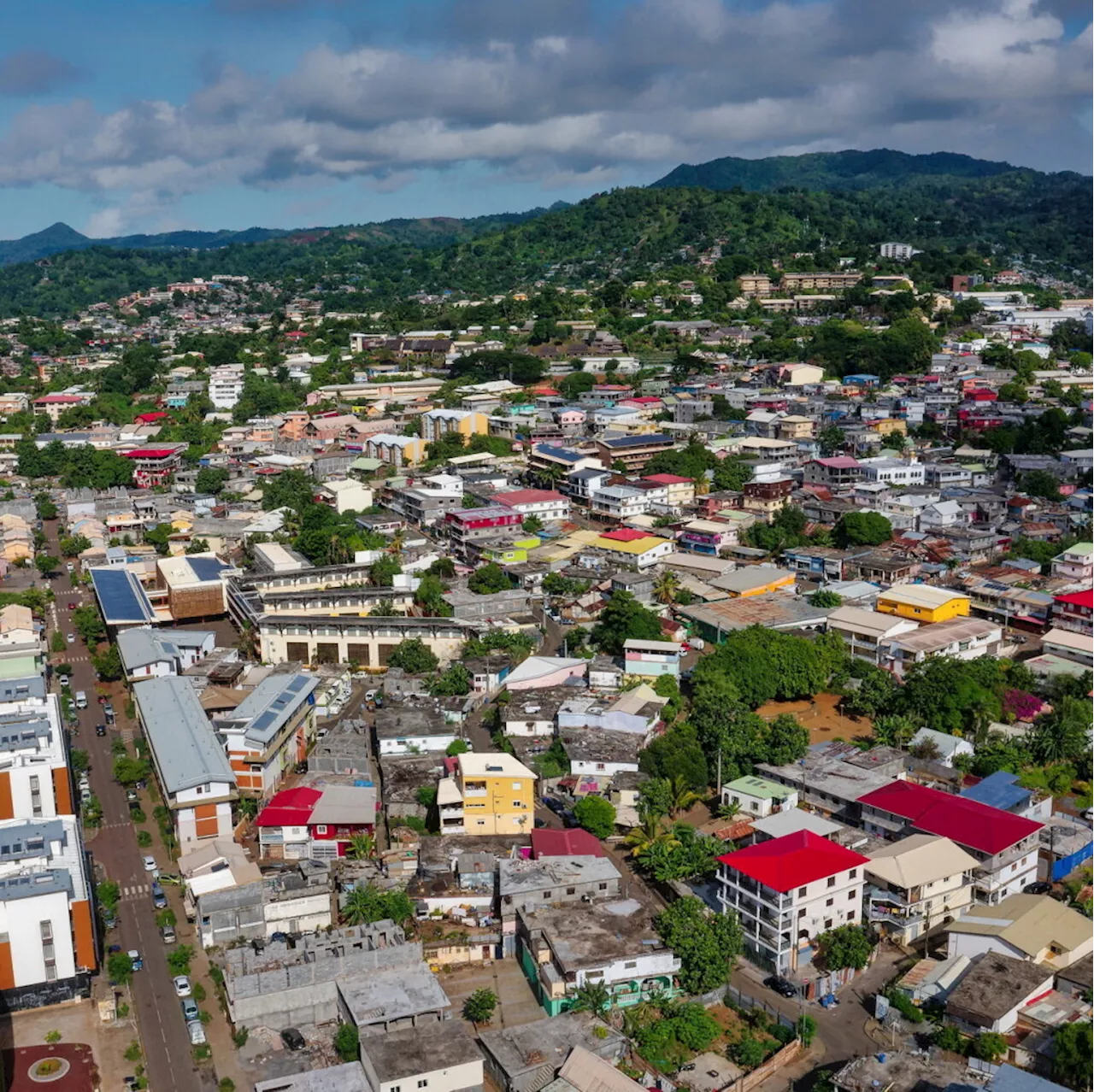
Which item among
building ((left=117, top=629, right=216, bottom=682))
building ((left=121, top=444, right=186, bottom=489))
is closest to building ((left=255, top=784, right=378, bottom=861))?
building ((left=117, top=629, right=216, bottom=682))

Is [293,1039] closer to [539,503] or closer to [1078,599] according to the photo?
[1078,599]

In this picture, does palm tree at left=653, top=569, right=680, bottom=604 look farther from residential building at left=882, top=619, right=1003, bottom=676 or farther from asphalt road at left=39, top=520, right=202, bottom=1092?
asphalt road at left=39, top=520, right=202, bottom=1092

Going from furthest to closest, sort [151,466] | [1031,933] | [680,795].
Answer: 1. [151,466]
2. [680,795]
3. [1031,933]

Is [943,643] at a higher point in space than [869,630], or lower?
lower

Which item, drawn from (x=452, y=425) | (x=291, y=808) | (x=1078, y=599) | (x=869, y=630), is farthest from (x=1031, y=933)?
(x=452, y=425)

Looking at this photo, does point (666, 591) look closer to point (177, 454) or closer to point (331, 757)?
point (331, 757)

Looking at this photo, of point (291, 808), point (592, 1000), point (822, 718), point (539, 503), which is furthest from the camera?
point (539, 503)
